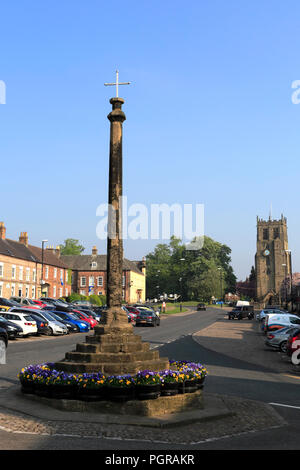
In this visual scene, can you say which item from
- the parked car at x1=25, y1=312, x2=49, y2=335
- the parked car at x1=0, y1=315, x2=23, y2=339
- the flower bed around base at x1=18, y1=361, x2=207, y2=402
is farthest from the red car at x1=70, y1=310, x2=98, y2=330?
the flower bed around base at x1=18, y1=361, x2=207, y2=402

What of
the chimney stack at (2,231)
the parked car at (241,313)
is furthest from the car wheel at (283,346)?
the chimney stack at (2,231)

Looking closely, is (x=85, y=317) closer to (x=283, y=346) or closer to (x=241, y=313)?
(x=283, y=346)

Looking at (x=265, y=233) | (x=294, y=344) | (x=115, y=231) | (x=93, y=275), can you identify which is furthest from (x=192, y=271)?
(x=115, y=231)

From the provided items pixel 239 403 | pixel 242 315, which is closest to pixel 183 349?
pixel 239 403

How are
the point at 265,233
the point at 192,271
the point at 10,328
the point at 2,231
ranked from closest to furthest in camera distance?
1. the point at 10,328
2. the point at 2,231
3. the point at 192,271
4. the point at 265,233

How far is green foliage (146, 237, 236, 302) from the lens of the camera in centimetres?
12150

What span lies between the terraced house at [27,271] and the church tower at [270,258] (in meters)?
64.7

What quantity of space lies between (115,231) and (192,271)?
119m

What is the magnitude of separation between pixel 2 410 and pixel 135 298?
323 ft

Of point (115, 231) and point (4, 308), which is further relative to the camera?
point (4, 308)

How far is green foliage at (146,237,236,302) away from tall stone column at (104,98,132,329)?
92670 mm

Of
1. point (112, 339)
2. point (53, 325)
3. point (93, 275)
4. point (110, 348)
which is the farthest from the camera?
point (93, 275)

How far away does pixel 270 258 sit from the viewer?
138 metres
